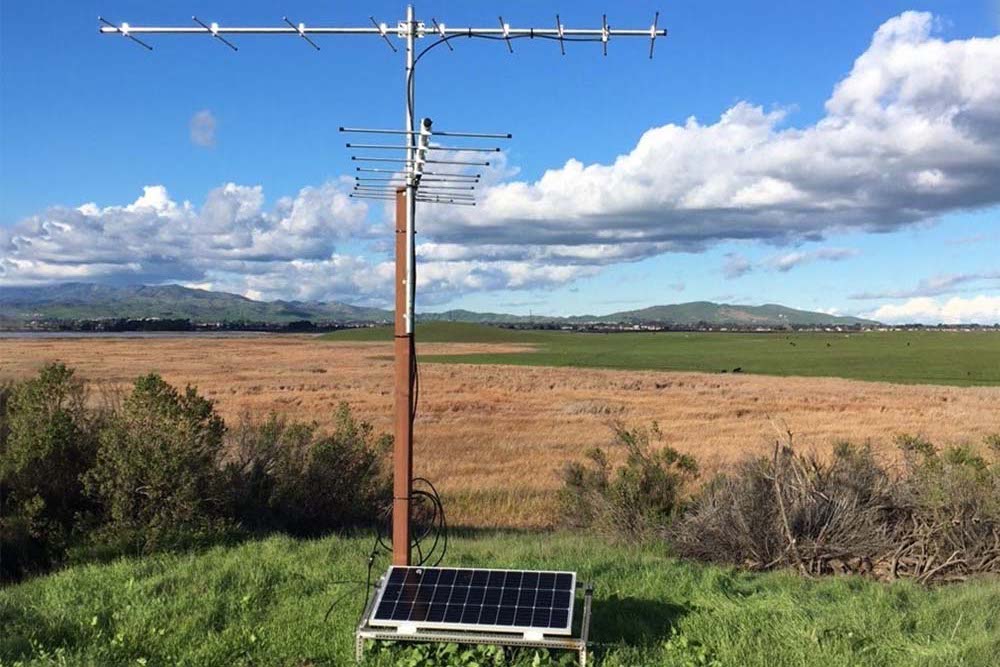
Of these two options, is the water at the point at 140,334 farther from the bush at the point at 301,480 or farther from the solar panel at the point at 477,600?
the solar panel at the point at 477,600

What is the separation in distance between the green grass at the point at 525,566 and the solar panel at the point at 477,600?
57cm

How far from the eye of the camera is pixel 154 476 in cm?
1094

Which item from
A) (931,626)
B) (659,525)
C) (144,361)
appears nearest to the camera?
(931,626)

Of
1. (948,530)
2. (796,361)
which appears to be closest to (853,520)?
(948,530)

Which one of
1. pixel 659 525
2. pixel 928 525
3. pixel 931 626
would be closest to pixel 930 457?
pixel 928 525

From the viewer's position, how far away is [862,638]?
6.77 meters

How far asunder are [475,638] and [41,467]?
783 centimetres

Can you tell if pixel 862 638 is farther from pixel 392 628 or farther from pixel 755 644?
pixel 392 628

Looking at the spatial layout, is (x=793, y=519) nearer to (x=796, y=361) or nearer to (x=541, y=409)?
(x=541, y=409)

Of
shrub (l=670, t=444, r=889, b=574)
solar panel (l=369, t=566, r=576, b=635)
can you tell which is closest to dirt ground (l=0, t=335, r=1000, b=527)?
shrub (l=670, t=444, r=889, b=574)

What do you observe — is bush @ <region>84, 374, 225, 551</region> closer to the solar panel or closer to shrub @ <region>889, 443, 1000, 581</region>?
the solar panel

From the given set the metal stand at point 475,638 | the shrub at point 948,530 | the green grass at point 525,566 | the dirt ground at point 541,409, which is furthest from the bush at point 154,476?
the shrub at point 948,530

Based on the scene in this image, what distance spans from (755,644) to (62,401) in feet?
32.7

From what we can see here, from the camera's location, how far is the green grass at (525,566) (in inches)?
257
